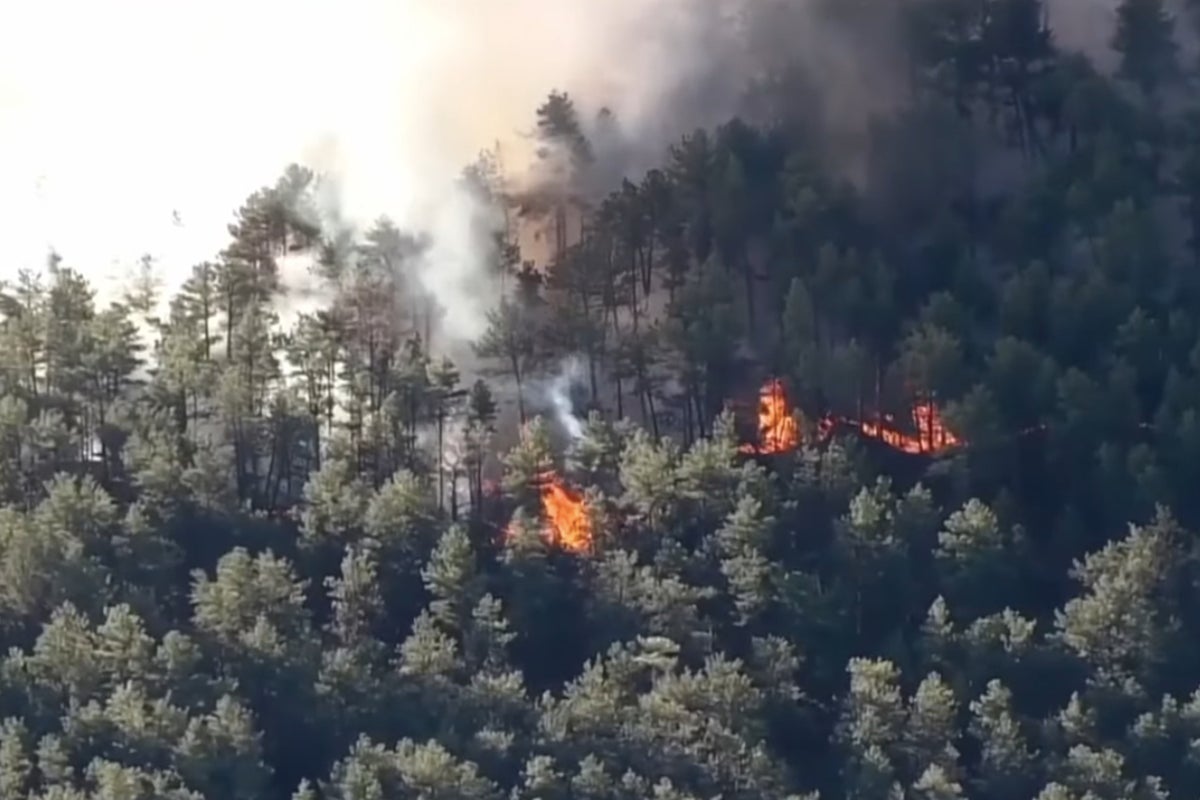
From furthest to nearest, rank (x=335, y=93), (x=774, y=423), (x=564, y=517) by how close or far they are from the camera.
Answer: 1. (x=335, y=93)
2. (x=774, y=423)
3. (x=564, y=517)

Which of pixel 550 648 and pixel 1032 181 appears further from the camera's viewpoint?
pixel 1032 181

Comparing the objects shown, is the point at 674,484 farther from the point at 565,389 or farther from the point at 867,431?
the point at 565,389

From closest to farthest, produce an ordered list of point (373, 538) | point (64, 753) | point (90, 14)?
point (64, 753) → point (373, 538) → point (90, 14)

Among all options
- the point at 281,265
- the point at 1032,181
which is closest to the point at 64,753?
the point at 281,265

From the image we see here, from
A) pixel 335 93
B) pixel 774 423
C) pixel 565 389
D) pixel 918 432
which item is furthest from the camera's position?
pixel 335 93

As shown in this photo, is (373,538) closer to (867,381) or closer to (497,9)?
(867,381)

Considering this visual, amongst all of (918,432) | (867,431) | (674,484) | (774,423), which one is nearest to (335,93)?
(774,423)
